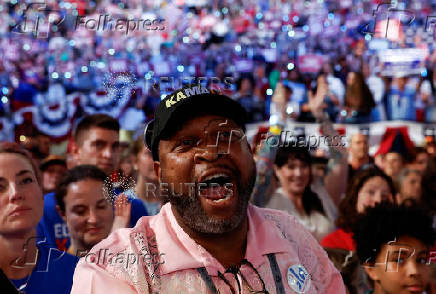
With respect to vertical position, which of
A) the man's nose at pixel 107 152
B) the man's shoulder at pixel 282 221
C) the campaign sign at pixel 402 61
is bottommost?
the man's shoulder at pixel 282 221

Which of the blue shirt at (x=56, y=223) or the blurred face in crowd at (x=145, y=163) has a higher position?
the blurred face in crowd at (x=145, y=163)

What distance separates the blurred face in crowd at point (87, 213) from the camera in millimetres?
2170

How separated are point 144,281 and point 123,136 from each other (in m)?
1.40

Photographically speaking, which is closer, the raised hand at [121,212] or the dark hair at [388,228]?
the raised hand at [121,212]

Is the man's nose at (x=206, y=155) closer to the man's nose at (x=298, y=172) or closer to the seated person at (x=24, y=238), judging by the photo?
the seated person at (x=24, y=238)

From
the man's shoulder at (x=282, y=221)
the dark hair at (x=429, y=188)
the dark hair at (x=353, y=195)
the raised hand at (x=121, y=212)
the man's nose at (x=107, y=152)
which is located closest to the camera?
the man's shoulder at (x=282, y=221)

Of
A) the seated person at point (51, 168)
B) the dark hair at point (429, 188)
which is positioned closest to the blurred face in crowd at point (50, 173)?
the seated person at point (51, 168)

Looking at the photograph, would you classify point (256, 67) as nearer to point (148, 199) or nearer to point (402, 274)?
point (148, 199)

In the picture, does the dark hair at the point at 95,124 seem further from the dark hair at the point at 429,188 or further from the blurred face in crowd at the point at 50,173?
the dark hair at the point at 429,188

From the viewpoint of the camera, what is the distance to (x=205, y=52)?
3742 millimetres

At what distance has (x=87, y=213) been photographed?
7.22 ft

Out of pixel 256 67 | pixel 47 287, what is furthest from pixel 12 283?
pixel 256 67

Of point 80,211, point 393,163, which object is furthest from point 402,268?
point 393,163

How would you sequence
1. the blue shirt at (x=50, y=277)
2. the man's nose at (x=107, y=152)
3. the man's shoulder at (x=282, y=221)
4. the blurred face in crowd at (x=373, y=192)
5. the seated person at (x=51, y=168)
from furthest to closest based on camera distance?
the blurred face in crowd at (x=373, y=192)
the seated person at (x=51, y=168)
the man's nose at (x=107, y=152)
the blue shirt at (x=50, y=277)
the man's shoulder at (x=282, y=221)
